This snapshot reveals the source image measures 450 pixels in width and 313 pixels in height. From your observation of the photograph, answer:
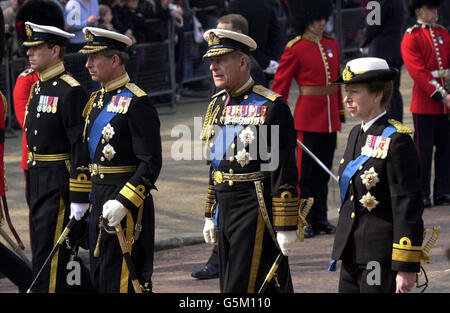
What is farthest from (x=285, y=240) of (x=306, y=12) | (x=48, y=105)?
(x=306, y=12)

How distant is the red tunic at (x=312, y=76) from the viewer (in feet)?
31.5

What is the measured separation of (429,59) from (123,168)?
177 inches

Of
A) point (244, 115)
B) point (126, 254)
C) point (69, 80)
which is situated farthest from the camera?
point (69, 80)

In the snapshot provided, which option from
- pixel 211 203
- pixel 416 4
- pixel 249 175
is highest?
pixel 416 4

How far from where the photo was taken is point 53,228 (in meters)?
7.36

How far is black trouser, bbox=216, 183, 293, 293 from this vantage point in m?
6.24

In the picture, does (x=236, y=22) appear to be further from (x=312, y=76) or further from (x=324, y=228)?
(x=324, y=228)

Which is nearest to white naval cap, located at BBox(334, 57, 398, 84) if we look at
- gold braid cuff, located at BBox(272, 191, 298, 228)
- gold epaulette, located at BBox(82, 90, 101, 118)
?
gold braid cuff, located at BBox(272, 191, 298, 228)

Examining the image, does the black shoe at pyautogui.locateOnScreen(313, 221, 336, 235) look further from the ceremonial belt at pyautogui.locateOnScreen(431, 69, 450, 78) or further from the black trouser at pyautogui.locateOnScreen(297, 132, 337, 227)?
the ceremonial belt at pyautogui.locateOnScreen(431, 69, 450, 78)

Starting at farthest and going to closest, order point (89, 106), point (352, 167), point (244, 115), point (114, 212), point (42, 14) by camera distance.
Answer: point (42, 14), point (89, 106), point (114, 212), point (244, 115), point (352, 167)

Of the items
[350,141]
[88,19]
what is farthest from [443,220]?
[88,19]

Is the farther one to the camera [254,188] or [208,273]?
[208,273]

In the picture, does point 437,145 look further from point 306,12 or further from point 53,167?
point 53,167

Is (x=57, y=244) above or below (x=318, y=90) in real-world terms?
below
